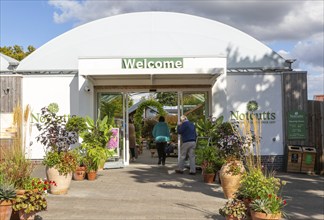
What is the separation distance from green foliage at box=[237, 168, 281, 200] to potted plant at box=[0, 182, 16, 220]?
12.1ft

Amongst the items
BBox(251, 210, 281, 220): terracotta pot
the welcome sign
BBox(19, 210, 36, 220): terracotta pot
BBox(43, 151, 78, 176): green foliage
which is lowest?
A: BBox(19, 210, 36, 220): terracotta pot

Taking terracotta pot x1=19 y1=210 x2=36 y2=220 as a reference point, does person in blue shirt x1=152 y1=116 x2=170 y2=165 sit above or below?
above

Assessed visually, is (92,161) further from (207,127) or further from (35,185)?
(35,185)

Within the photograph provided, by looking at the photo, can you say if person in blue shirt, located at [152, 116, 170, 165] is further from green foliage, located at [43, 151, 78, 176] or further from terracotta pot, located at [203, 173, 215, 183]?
green foliage, located at [43, 151, 78, 176]

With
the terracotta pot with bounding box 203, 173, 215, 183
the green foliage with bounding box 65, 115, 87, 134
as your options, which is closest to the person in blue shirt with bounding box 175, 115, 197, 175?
the terracotta pot with bounding box 203, 173, 215, 183

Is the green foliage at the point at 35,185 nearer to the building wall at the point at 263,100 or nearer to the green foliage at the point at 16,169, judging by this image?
the green foliage at the point at 16,169

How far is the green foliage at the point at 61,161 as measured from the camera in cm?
959

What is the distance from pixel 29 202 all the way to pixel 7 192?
1.27 feet

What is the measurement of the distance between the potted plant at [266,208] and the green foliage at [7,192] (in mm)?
3763

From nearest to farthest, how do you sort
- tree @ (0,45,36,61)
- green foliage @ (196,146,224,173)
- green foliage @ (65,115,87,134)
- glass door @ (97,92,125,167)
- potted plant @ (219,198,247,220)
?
potted plant @ (219,198,247,220), green foliage @ (196,146,224,173), green foliage @ (65,115,87,134), glass door @ (97,92,125,167), tree @ (0,45,36,61)

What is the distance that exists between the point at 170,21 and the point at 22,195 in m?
11.7

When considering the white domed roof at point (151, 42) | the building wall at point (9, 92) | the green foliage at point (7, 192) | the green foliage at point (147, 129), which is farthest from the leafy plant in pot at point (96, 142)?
the green foliage at point (147, 129)

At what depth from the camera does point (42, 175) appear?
41.4 feet

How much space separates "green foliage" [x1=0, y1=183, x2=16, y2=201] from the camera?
6.50m
